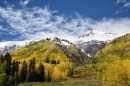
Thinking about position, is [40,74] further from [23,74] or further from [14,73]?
[14,73]

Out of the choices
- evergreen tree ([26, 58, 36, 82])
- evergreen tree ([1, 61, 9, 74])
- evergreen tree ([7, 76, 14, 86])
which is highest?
evergreen tree ([1, 61, 9, 74])

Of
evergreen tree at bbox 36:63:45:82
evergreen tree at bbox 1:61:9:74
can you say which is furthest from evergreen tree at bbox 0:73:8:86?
evergreen tree at bbox 36:63:45:82

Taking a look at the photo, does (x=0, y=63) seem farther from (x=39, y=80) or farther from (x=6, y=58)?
(x=39, y=80)

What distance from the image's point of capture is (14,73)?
166500mm

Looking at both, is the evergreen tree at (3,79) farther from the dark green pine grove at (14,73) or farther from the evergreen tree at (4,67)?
→ the evergreen tree at (4,67)

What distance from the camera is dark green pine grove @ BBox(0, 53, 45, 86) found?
152 metres

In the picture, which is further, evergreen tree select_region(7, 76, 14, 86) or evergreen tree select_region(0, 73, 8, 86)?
evergreen tree select_region(7, 76, 14, 86)

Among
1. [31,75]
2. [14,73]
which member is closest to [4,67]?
[14,73]

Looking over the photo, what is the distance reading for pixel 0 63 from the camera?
163375 millimetres

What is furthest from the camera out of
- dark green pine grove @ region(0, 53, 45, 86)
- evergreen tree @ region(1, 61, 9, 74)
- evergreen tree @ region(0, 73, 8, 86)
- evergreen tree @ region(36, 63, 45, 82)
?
evergreen tree @ region(36, 63, 45, 82)

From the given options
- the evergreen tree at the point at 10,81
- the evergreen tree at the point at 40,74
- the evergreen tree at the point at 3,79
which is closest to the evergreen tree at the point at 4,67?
the evergreen tree at the point at 3,79

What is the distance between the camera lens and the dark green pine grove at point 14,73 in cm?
15150

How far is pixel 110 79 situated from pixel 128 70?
27.0 ft

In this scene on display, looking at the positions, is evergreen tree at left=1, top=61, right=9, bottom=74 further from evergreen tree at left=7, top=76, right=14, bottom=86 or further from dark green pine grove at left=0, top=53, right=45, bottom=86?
evergreen tree at left=7, top=76, right=14, bottom=86
